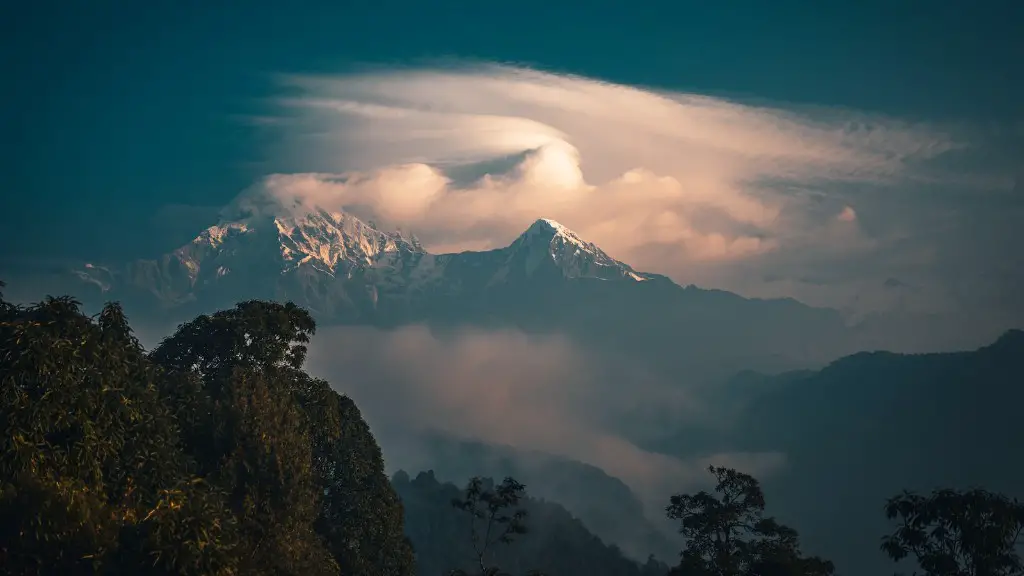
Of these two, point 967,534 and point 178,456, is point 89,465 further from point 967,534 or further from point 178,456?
point 967,534

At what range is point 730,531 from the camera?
4400 cm

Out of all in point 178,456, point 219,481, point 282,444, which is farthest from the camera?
point 282,444

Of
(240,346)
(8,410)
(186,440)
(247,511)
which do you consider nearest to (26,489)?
(8,410)

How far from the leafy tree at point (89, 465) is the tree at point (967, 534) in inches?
986

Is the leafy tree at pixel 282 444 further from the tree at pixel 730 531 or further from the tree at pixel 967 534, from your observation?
the tree at pixel 967 534

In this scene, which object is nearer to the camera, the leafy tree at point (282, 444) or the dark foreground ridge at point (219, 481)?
the dark foreground ridge at point (219, 481)

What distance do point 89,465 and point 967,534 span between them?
3210 cm

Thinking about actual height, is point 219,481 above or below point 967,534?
below

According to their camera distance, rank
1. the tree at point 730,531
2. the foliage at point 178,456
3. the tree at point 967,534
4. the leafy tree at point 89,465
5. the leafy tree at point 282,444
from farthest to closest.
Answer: the tree at point 730,531, the leafy tree at point 282,444, the tree at point 967,534, the foliage at point 178,456, the leafy tree at point 89,465

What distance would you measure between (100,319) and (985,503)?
38440mm

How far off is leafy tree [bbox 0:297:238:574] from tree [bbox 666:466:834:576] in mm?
24924

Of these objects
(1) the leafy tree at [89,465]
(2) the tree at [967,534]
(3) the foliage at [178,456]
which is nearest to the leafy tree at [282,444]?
(3) the foliage at [178,456]

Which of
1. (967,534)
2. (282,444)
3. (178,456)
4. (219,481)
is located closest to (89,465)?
(178,456)

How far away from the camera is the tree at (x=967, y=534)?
2902 cm
